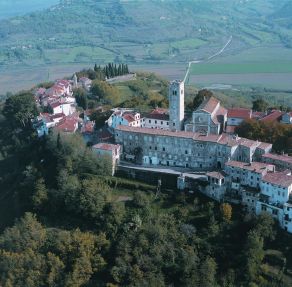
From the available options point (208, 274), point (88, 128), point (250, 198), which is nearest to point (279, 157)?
point (250, 198)

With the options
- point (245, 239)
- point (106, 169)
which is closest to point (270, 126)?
point (245, 239)

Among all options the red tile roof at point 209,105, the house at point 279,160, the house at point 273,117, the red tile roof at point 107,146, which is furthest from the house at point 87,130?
the house at point 279,160

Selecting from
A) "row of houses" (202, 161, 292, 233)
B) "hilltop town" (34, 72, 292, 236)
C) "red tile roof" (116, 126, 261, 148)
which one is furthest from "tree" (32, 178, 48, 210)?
"row of houses" (202, 161, 292, 233)

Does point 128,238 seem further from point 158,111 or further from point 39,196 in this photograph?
point 158,111

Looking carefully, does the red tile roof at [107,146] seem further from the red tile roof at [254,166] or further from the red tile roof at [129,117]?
the red tile roof at [254,166]

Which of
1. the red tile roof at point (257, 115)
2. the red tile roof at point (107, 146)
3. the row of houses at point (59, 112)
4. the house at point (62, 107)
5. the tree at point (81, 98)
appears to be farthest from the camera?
the tree at point (81, 98)

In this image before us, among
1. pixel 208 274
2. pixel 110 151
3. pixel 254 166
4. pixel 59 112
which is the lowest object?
pixel 208 274

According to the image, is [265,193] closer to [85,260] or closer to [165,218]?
[165,218]
